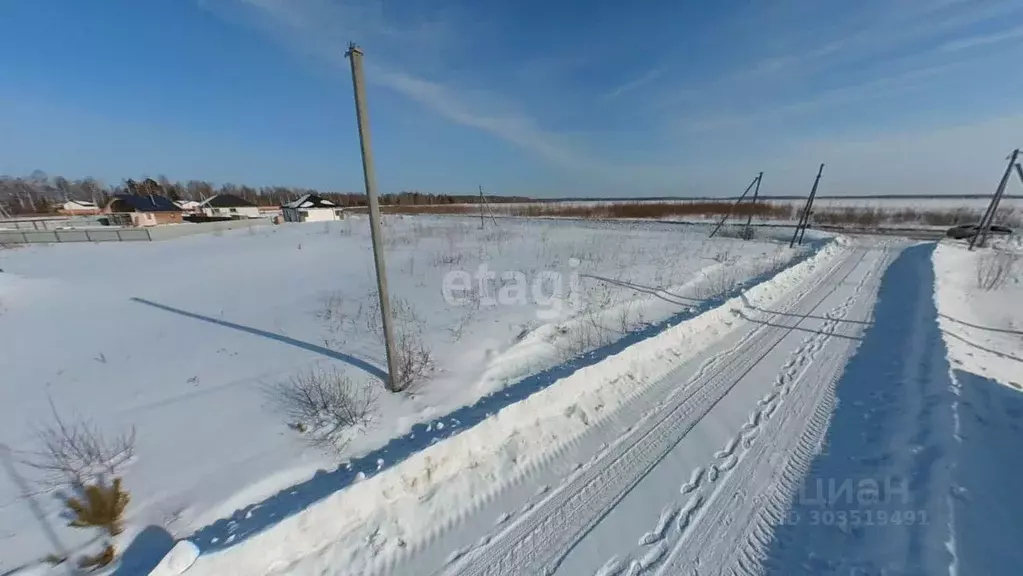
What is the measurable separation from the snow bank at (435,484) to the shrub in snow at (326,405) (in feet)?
2.72

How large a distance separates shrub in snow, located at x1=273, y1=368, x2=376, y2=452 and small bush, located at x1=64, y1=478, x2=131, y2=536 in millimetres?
1236

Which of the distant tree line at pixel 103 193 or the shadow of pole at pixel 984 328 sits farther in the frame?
the distant tree line at pixel 103 193

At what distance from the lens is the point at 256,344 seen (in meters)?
5.69

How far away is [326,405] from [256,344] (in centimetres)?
280

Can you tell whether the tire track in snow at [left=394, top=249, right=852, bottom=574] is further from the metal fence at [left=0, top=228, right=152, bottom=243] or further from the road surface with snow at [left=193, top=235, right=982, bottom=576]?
the metal fence at [left=0, top=228, right=152, bottom=243]

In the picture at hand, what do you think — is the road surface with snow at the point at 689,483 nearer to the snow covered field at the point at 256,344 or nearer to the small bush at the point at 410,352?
the snow covered field at the point at 256,344

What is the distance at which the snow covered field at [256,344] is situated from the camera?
9.96 ft

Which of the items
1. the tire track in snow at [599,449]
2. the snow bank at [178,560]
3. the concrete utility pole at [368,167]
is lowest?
the tire track in snow at [599,449]

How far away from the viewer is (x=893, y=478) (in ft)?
9.55

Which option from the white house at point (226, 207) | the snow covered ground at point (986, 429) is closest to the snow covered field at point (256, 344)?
the snow covered ground at point (986, 429)

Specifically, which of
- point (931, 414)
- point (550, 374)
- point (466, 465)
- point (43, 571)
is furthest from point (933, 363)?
point (43, 571)

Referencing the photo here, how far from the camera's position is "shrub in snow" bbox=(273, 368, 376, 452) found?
3.53 metres

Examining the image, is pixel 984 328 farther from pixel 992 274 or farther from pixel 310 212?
pixel 310 212

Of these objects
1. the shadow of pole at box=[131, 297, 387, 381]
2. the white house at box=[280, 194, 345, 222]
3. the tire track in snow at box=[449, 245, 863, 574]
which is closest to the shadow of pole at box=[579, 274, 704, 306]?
the tire track in snow at box=[449, 245, 863, 574]
